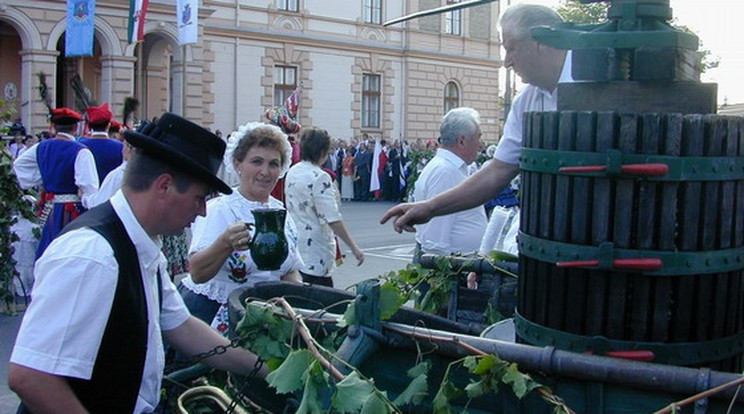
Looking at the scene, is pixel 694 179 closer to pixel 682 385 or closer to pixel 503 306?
pixel 682 385

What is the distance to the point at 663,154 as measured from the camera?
215 centimetres

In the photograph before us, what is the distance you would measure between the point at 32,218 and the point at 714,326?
7.61 meters

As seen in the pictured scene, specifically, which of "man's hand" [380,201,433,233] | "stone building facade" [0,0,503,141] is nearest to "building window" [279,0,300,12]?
"stone building facade" [0,0,503,141]

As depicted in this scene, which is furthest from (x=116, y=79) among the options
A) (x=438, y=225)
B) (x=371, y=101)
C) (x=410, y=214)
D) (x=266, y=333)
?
(x=266, y=333)

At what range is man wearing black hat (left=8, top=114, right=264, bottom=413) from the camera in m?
2.32

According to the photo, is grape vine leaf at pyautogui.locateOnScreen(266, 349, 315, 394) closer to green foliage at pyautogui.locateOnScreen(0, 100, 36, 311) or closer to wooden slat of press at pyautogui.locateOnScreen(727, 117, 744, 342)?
Answer: wooden slat of press at pyautogui.locateOnScreen(727, 117, 744, 342)

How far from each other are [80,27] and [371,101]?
2014 centimetres

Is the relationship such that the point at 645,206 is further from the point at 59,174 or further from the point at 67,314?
the point at 59,174

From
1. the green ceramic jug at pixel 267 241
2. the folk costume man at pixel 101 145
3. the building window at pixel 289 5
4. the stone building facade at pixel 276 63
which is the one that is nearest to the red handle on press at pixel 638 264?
the green ceramic jug at pixel 267 241

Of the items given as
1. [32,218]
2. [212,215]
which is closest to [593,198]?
[212,215]

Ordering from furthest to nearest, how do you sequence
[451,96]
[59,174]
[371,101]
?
[451,96], [371,101], [59,174]

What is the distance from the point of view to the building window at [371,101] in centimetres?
3666

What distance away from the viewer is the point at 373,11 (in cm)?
3684

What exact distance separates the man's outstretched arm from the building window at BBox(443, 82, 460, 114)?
36.7 metres
